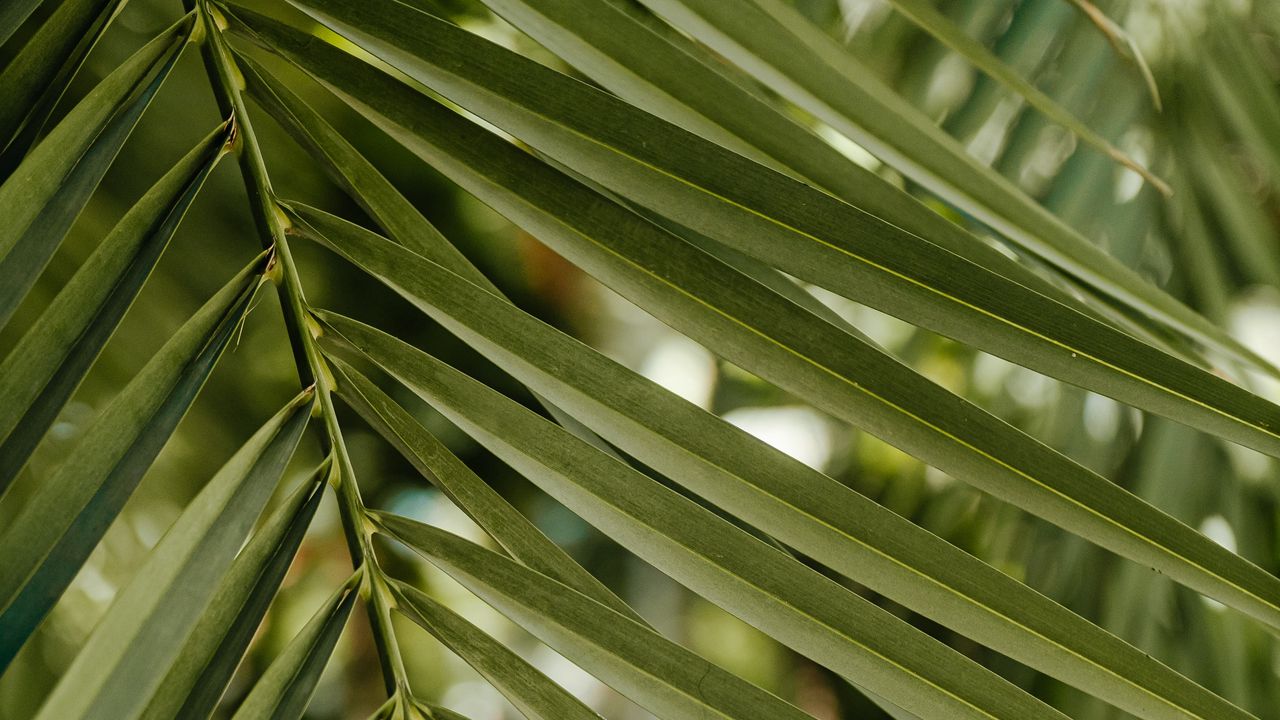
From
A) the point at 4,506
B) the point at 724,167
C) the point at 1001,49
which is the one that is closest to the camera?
the point at 724,167

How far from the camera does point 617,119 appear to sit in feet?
0.64

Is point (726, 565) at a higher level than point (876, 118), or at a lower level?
lower

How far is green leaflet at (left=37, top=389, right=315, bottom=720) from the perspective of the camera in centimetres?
17

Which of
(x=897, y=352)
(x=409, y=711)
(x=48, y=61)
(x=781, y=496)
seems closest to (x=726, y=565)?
(x=781, y=496)

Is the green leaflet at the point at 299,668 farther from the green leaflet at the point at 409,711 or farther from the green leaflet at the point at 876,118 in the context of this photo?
the green leaflet at the point at 876,118

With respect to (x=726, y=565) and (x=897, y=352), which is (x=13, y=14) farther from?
(x=897, y=352)

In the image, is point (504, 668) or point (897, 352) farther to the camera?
point (897, 352)

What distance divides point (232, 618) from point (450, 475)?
0.07 metres

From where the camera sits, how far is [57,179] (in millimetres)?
202

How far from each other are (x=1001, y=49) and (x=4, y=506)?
634 mm

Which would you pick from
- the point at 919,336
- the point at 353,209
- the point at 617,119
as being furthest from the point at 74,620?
the point at 919,336

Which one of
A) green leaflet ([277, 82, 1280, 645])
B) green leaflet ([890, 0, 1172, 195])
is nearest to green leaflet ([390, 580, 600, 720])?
green leaflet ([277, 82, 1280, 645])

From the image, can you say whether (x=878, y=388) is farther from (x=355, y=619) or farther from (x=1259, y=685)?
(x=1259, y=685)

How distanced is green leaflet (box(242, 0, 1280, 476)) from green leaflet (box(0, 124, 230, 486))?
0.08 m
